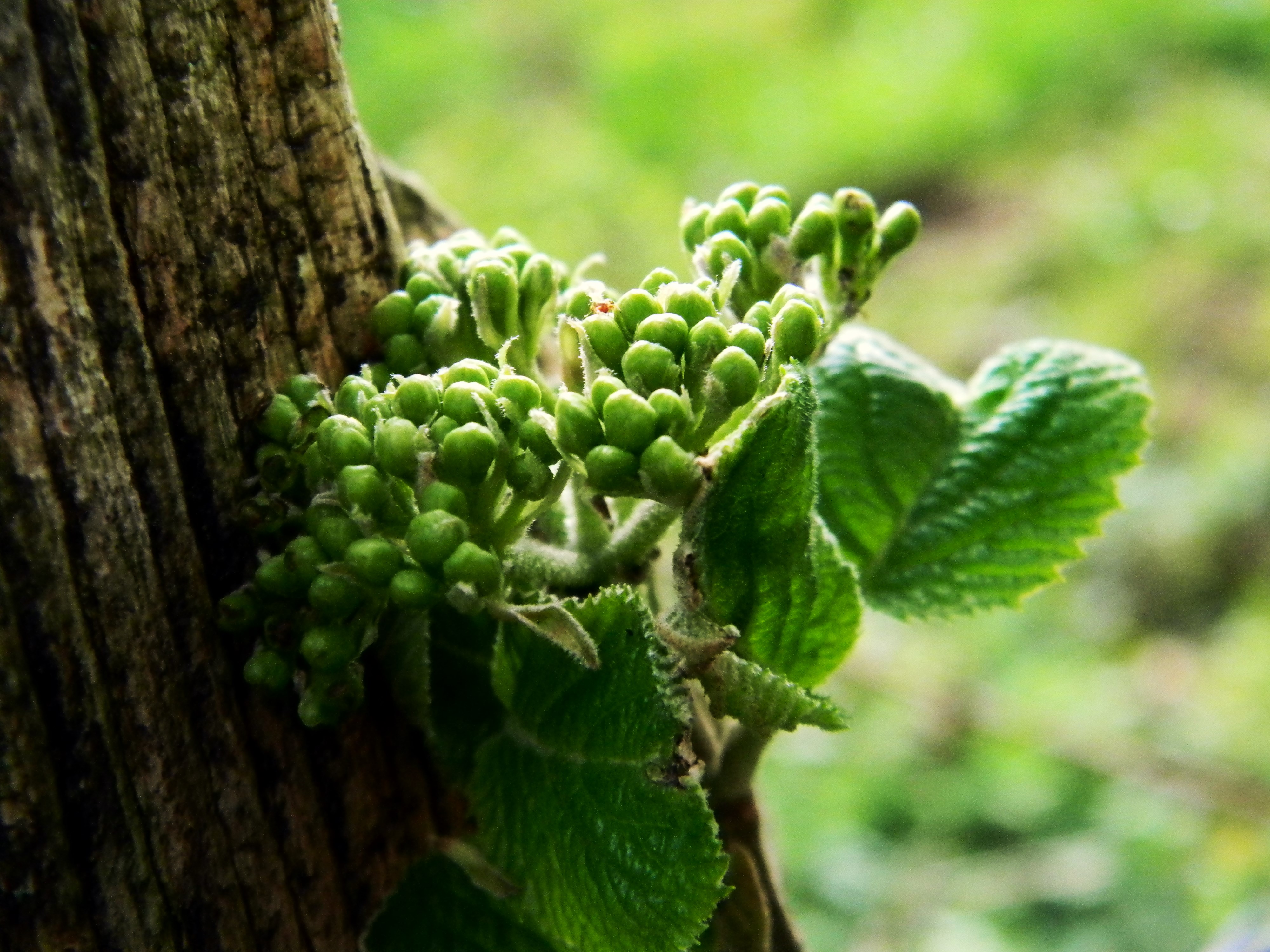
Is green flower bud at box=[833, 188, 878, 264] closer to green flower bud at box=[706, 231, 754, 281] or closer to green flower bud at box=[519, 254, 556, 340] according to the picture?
green flower bud at box=[706, 231, 754, 281]

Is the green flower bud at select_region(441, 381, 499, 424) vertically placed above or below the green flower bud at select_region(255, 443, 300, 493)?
above

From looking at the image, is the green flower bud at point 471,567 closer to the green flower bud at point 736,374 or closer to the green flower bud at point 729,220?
the green flower bud at point 736,374

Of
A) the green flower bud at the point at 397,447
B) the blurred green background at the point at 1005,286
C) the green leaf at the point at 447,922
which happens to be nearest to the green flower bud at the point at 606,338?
the green flower bud at the point at 397,447

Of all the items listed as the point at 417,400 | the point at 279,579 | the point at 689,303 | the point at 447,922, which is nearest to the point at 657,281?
the point at 689,303

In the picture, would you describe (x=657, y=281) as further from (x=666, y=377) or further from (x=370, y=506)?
(x=370, y=506)

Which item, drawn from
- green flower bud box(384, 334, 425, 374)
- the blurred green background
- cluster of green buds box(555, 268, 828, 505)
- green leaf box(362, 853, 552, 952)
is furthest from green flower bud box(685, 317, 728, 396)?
the blurred green background

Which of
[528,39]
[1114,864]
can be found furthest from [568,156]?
[1114,864]
